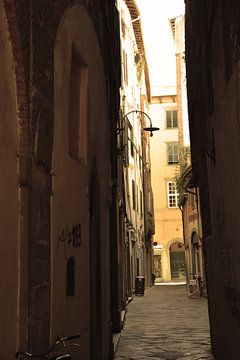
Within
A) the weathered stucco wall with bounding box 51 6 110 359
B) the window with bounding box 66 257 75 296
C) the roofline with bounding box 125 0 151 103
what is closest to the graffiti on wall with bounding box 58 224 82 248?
the weathered stucco wall with bounding box 51 6 110 359

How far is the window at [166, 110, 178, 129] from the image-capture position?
144 feet

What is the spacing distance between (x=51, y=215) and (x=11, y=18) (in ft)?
5.92

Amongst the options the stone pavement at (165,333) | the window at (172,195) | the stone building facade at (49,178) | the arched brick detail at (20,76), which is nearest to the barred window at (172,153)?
the window at (172,195)

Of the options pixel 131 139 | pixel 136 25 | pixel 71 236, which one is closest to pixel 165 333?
pixel 71 236

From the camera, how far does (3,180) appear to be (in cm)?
391

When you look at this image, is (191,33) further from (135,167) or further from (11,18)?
(135,167)

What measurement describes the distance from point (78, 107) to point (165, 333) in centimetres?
728

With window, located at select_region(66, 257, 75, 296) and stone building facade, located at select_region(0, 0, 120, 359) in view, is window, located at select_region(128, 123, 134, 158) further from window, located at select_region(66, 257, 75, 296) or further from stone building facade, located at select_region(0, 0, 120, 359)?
window, located at select_region(66, 257, 75, 296)

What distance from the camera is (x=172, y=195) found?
43531mm

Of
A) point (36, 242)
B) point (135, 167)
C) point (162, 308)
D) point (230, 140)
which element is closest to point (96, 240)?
point (230, 140)

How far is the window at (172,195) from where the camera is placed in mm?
43219

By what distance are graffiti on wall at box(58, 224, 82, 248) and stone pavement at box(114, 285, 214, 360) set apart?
4001 millimetres

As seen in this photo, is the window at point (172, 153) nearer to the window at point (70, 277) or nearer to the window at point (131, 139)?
the window at point (131, 139)

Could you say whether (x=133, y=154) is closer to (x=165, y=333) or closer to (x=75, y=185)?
(x=165, y=333)
